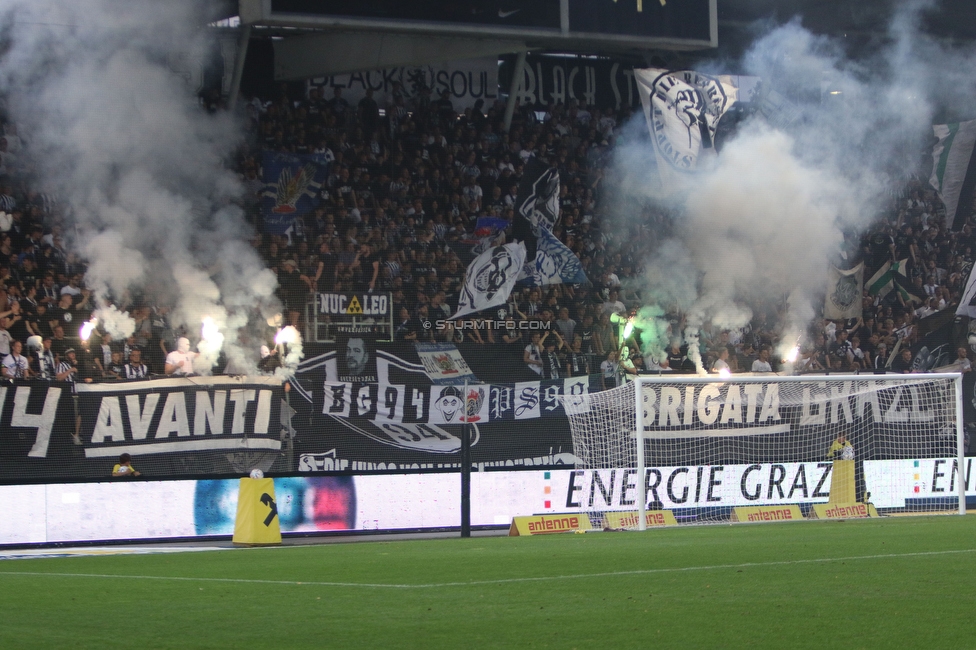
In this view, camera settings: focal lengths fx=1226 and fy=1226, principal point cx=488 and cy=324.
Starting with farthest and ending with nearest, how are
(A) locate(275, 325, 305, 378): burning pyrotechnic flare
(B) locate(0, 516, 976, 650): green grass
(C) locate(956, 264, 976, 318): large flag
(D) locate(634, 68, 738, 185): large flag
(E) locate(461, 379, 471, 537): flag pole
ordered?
1. (D) locate(634, 68, 738, 185): large flag
2. (C) locate(956, 264, 976, 318): large flag
3. (A) locate(275, 325, 305, 378): burning pyrotechnic flare
4. (E) locate(461, 379, 471, 537): flag pole
5. (B) locate(0, 516, 976, 650): green grass

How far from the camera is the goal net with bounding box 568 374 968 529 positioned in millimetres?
13898

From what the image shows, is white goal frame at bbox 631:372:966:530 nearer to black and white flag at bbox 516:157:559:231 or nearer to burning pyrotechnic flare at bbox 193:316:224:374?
burning pyrotechnic flare at bbox 193:316:224:374

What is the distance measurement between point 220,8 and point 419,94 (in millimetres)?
3795

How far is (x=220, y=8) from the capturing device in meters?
18.2

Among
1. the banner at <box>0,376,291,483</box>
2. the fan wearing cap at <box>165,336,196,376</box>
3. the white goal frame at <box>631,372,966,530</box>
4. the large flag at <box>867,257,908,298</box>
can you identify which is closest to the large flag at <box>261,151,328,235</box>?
the fan wearing cap at <box>165,336,196,376</box>

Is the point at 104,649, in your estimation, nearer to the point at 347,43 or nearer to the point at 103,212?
the point at 103,212

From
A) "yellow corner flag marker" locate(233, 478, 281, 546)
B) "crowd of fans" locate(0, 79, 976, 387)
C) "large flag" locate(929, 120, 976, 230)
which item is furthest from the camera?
"large flag" locate(929, 120, 976, 230)

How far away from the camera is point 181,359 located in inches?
605

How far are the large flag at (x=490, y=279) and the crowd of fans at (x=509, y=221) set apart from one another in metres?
0.15

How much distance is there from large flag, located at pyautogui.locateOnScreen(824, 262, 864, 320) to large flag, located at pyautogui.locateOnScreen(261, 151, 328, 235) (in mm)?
8739

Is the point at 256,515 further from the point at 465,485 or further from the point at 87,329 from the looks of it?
the point at 87,329

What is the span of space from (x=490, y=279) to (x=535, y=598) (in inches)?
475

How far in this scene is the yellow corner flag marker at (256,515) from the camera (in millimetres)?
12383

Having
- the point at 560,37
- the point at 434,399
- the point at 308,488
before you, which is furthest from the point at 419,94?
the point at 308,488
